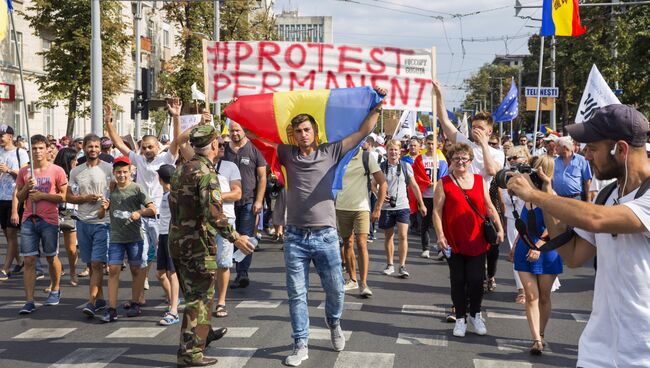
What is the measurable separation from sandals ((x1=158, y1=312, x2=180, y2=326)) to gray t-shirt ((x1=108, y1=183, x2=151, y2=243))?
86 centimetres

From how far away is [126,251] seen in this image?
841cm

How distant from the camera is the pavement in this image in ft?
21.8

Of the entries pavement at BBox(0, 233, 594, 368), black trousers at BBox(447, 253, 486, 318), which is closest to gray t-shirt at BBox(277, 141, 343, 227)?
pavement at BBox(0, 233, 594, 368)

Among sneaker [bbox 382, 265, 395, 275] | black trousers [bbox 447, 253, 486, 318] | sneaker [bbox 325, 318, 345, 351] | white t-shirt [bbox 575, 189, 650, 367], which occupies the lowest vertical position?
sneaker [bbox 382, 265, 395, 275]

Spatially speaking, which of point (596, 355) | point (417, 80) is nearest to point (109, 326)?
point (417, 80)

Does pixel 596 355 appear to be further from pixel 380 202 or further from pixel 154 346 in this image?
pixel 380 202

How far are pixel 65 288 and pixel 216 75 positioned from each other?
11.3 feet

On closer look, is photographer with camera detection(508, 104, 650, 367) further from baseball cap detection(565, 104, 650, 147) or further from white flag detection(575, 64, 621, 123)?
white flag detection(575, 64, 621, 123)

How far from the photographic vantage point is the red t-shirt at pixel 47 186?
9.08m

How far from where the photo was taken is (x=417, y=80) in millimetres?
8977

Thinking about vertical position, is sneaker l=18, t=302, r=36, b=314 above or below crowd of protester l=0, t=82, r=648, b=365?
below

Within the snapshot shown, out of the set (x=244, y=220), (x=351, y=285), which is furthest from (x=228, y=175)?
(x=351, y=285)

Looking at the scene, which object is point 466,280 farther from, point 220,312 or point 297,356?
point 220,312

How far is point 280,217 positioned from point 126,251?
1.71 m
